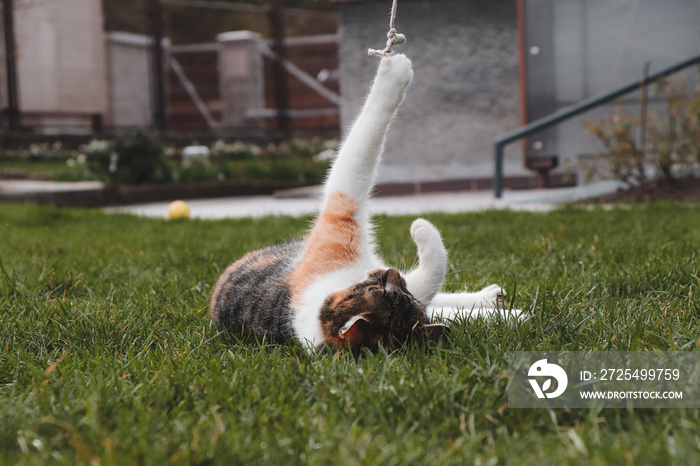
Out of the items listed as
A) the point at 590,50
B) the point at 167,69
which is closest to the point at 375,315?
the point at 590,50

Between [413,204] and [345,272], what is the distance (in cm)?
540

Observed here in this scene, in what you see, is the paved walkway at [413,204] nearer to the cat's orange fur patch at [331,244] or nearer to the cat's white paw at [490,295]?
the cat's white paw at [490,295]

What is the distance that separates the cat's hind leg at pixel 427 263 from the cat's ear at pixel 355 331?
1.17 feet

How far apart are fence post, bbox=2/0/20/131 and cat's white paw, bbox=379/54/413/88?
9787mm

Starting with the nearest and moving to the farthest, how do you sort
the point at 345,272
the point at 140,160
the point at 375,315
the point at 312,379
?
the point at 312,379
the point at 375,315
the point at 345,272
the point at 140,160

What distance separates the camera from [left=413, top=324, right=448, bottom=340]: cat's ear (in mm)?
1647

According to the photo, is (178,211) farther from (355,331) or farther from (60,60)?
(60,60)

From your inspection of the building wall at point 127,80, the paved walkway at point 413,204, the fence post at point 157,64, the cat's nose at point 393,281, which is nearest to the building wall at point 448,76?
the paved walkway at point 413,204

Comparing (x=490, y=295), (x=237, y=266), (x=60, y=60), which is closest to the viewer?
(x=490, y=295)

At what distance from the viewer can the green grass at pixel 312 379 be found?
1.14 metres

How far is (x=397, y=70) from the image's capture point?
6.34ft

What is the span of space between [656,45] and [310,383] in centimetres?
686

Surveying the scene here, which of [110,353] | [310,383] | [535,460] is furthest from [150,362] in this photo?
[535,460]

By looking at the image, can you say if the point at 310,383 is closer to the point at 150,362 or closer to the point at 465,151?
the point at 150,362
